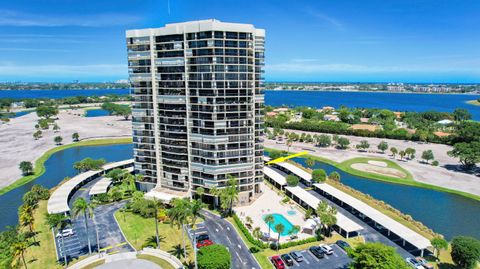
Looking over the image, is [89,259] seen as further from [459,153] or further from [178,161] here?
[459,153]

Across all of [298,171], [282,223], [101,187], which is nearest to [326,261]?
[282,223]

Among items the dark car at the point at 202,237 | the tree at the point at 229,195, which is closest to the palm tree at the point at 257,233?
the dark car at the point at 202,237

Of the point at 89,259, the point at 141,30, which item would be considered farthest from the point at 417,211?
the point at 141,30

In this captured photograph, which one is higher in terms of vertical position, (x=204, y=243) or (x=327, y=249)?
(x=327, y=249)

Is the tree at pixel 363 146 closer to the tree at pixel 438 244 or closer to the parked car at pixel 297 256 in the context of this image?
the tree at pixel 438 244

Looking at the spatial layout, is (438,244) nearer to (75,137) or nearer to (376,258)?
(376,258)

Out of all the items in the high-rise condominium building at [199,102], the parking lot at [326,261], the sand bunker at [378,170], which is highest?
the high-rise condominium building at [199,102]

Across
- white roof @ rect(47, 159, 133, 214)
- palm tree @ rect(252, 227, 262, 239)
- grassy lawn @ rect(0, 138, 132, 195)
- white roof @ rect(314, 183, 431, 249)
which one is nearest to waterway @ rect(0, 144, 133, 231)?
grassy lawn @ rect(0, 138, 132, 195)
